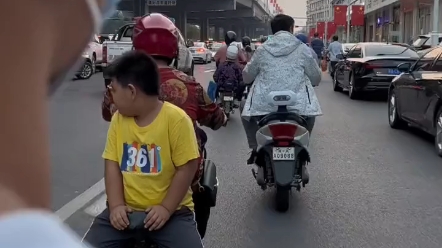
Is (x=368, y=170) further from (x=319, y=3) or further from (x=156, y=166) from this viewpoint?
(x=319, y=3)

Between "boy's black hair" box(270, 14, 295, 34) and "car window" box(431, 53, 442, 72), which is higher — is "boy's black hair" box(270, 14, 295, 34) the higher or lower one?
the higher one

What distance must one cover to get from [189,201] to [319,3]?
175338 mm

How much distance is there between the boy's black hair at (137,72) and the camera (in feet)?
10.1

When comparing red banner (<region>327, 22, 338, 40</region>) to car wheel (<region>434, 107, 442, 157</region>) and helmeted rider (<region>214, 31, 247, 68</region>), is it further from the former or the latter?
car wheel (<region>434, 107, 442, 157</region>)

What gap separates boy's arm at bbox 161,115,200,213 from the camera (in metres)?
3.09

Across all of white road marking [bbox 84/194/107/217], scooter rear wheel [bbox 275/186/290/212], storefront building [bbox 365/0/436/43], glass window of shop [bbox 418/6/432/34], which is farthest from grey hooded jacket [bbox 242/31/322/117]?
glass window of shop [bbox 418/6/432/34]

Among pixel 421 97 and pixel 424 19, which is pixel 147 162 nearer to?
pixel 421 97

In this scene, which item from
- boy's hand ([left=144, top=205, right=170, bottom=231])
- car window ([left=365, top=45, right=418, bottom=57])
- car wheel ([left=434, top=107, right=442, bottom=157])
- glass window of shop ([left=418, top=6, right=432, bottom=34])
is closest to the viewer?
boy's hand ([left=144, top=205, right=170, bottom=231])

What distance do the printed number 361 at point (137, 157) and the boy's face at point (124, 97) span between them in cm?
17

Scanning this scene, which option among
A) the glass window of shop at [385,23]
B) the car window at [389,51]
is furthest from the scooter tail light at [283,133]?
the glass window of shop at [385,23]

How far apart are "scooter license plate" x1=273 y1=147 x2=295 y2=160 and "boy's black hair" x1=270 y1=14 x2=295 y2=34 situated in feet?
3.63

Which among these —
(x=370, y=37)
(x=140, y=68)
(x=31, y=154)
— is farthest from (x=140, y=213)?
(x=370, y=37)

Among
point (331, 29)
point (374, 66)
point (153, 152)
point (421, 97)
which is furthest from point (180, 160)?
point (331, 29)

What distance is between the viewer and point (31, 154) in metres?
0.81
